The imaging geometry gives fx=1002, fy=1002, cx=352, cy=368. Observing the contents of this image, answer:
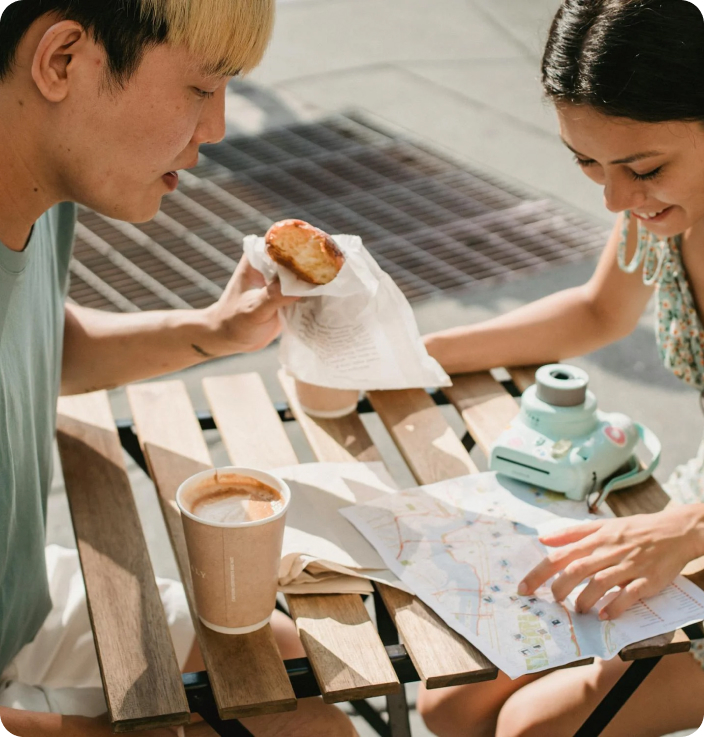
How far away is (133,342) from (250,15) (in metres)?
0.71

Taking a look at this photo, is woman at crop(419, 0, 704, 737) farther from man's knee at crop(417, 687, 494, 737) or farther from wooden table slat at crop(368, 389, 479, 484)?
wooden table slat at crop(368, 389, 479, 484)

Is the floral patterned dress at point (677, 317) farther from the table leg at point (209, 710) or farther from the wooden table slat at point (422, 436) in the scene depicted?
the table leg at point (209, 710)

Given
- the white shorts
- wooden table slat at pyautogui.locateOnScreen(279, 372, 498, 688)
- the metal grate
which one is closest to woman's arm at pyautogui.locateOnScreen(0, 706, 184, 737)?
the white shorts

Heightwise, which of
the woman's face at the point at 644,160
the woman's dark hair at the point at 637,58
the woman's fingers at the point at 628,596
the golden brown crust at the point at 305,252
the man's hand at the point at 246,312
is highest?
the woman's dark hair at the point at 637,58

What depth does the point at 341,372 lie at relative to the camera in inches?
68.7

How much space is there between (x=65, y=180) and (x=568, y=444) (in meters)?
0.91

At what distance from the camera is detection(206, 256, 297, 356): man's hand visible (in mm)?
1753

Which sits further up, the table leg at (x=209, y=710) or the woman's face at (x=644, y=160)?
the woman's face at (x=644, y=160)

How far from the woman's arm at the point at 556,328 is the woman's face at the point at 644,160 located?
0.97 ft

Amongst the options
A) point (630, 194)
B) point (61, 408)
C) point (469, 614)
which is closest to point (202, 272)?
point (61, 408)

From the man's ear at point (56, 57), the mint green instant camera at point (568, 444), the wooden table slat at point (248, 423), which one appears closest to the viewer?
the man's ear at point (56, 57)

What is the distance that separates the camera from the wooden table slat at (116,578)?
1.28 metres

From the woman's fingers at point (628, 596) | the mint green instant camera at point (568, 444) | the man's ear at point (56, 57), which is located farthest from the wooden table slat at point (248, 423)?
the man's ear at point (56, 57)

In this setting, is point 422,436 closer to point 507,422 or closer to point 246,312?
point 507,422
